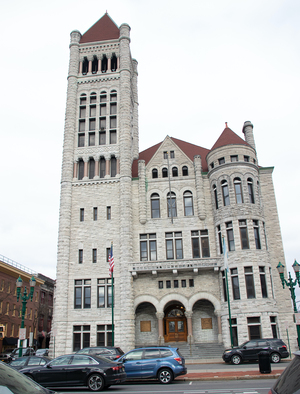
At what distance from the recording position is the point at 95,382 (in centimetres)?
1391

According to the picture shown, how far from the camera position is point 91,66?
42844 mm

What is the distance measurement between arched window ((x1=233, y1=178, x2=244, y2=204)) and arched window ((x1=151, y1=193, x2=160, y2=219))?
7.76 meters

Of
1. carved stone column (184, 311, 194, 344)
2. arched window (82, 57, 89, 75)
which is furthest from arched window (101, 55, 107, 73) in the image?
carved stone column (184, 311, 194, 344)

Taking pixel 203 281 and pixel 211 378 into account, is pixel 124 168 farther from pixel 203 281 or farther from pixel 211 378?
pixel 211 378

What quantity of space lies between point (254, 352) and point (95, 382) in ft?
42.1

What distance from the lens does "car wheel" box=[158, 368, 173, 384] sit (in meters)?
15.6

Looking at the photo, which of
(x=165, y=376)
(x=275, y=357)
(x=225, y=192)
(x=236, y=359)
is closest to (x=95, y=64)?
(x=225, y=192)

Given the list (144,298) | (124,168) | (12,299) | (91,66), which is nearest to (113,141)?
(124,168)

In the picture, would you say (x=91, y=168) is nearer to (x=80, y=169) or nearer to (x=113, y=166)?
(x=80, y=169)

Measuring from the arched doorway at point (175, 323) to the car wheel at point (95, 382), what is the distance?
66.1ft

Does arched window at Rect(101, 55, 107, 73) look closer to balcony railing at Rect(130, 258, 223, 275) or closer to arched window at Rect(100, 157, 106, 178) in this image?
arched window at Rect(100, 157, 106, 178)

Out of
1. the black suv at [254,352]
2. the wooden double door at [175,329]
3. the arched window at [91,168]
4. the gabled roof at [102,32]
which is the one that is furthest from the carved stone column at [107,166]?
the black suv at [254,352]

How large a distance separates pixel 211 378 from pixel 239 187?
20.8m

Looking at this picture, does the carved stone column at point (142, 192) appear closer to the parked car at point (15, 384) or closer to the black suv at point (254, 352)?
the black suv at point (254, 352)
